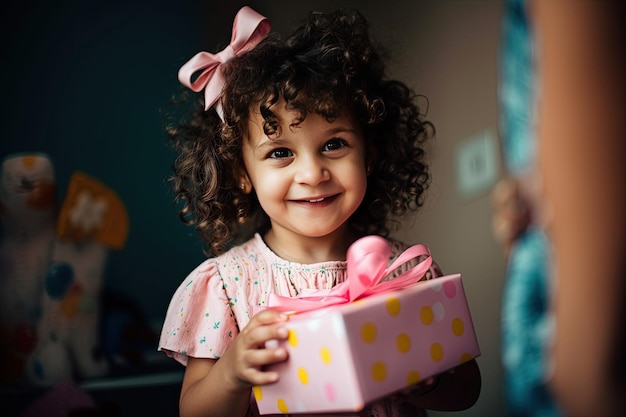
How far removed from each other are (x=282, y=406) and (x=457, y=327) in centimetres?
24

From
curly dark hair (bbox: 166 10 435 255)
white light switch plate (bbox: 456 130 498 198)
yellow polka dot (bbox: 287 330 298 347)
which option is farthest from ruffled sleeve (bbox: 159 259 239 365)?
white light switch plate (bbox: 456 130 498 198)

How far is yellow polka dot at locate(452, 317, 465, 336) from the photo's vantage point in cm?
92

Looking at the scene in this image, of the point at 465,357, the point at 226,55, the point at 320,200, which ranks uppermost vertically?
the point at 226,55

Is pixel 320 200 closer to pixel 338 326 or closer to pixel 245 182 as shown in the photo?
pixel 245 182

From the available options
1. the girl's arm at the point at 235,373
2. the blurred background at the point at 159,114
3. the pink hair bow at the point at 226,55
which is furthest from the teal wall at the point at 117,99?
the girl's arm at the point at 235,373

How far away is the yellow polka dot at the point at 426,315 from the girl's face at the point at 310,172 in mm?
241

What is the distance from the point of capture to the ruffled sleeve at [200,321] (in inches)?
42.3

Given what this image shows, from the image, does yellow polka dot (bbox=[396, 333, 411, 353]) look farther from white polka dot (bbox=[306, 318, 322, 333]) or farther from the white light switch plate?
the white light switch plate

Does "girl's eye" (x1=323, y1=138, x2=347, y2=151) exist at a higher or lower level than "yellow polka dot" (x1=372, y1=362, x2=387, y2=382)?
higher

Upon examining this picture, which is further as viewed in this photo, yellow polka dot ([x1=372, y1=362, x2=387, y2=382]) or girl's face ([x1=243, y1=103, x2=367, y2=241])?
girl's face ([x1=243, y1=103, x2=367, y2=241])

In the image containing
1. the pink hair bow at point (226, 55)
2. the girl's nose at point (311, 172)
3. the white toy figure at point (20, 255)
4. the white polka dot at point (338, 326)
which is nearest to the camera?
the white polka dot at point (338, 326)

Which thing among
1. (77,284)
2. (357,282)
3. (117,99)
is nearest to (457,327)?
(357,282)

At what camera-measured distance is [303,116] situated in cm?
105

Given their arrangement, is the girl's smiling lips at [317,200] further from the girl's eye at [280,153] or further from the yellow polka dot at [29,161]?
the yellow polka dot at [29,161]
